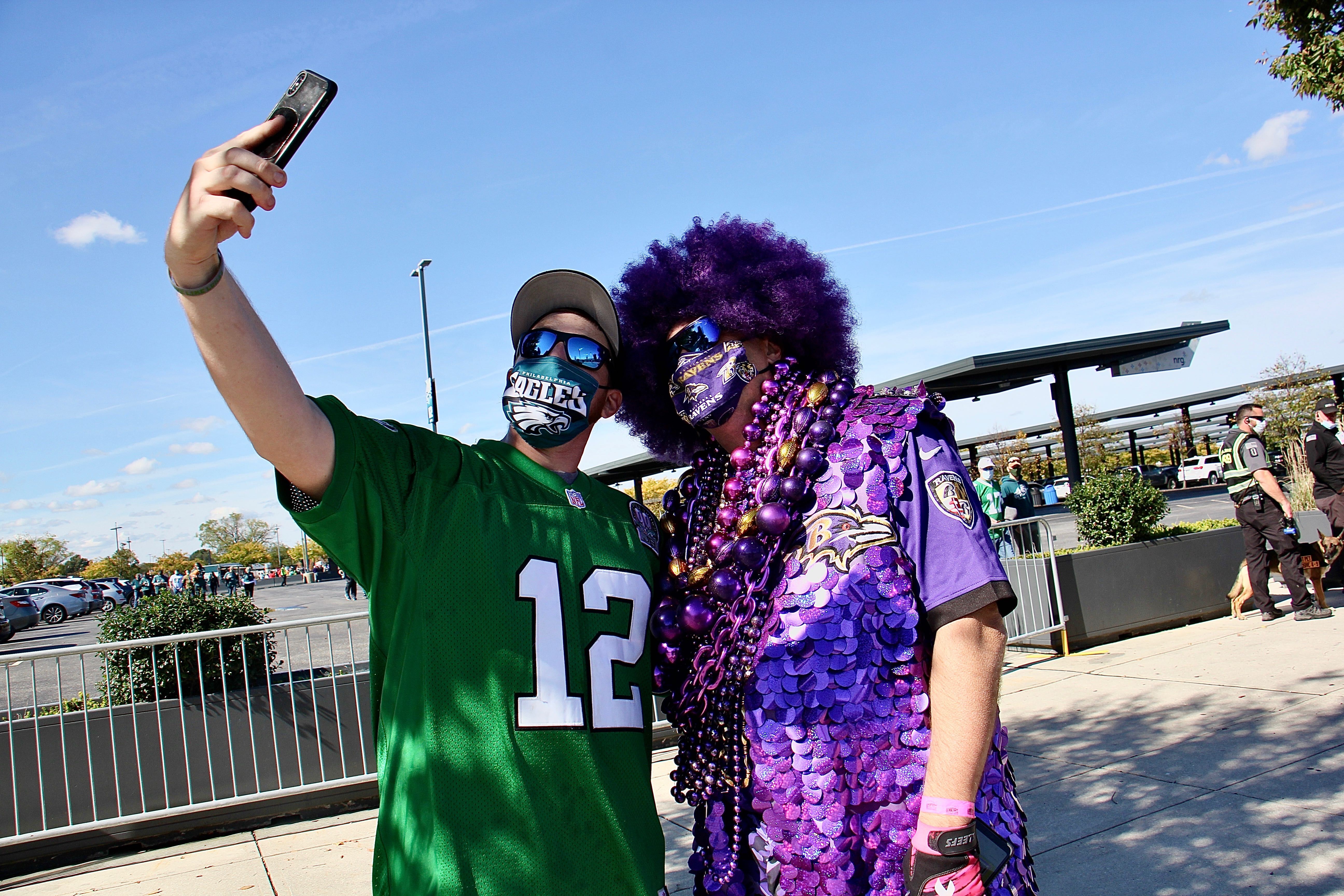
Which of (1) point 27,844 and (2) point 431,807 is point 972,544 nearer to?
(2) point 431,807

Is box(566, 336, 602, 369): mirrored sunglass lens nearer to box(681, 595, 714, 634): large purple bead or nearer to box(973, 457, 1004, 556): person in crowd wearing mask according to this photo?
box(681, 595, 714, 634): large purple bead

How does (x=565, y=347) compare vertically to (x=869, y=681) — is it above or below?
above

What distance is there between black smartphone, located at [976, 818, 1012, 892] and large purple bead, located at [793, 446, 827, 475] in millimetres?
791

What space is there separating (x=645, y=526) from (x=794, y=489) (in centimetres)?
53

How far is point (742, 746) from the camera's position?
1915mm

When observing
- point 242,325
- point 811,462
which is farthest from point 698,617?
point 242,325

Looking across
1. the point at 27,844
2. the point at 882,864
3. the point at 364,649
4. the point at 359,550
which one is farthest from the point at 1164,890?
the point at 364,649

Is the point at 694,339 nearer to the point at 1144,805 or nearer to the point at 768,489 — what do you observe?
the point at 768,489

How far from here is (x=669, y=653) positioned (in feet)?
6.70

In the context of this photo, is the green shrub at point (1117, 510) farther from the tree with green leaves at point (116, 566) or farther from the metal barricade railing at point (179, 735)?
the tree with green leaves at point (116, 566)

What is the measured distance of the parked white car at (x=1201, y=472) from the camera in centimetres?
3788

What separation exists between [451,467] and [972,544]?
1182mm

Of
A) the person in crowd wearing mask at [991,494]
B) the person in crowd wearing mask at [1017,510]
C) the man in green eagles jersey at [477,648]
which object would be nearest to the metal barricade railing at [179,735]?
the man in green eagles jersey at [477,648]

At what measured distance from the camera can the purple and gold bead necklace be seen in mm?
1920
